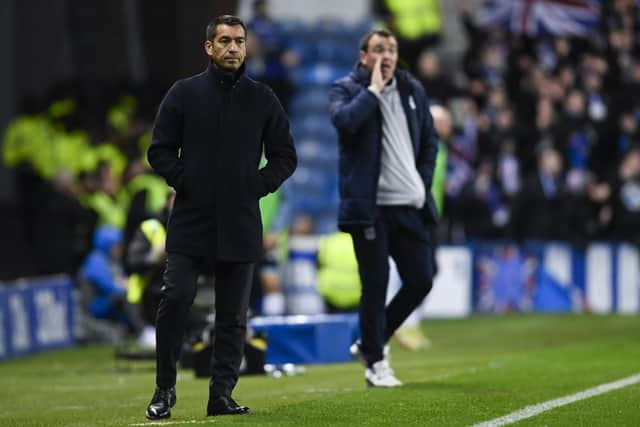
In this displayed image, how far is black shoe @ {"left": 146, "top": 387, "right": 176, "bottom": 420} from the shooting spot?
30.0ft

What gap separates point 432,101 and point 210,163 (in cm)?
1588

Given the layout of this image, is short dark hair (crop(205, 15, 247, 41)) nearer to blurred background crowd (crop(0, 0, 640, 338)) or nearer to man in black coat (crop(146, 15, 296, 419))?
man in black coat (crop(146, 15, 296, 419))

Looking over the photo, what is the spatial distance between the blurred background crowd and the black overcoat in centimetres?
1169

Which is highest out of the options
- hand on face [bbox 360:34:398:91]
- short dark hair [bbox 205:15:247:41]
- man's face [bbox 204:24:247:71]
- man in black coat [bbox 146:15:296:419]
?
short dark hair [bbox 205:15:247:41]

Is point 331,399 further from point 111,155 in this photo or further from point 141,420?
point 111,155

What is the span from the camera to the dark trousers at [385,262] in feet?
36.1

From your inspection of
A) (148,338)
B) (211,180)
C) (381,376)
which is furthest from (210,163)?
(148,338)

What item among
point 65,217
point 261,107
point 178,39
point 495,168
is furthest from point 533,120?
point 261,107

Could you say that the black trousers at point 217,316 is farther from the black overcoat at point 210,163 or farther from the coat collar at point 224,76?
the coat collar at point 224,76

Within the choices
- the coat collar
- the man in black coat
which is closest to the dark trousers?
the man in black coat

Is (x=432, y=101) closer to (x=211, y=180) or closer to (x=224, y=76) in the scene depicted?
(x=224, y=76)

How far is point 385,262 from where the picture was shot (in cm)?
1102

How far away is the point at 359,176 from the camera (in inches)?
434

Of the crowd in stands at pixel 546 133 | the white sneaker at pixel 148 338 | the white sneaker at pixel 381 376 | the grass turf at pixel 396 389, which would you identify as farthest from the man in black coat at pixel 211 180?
the crowd in stands at pixel 546 133
